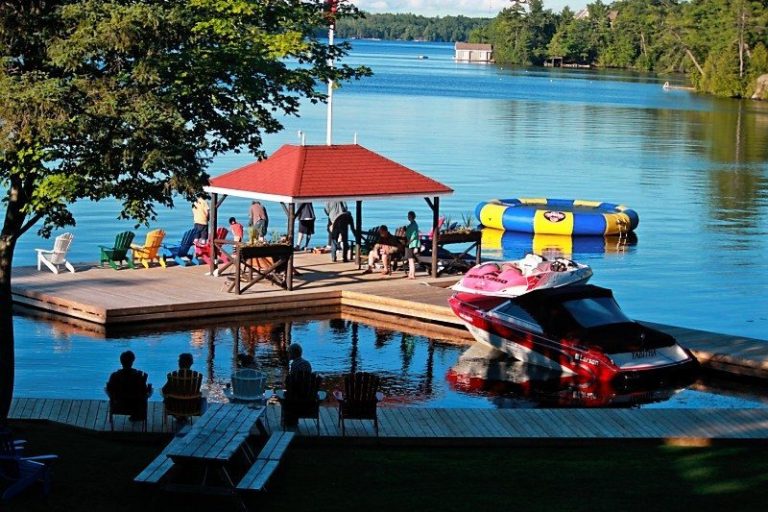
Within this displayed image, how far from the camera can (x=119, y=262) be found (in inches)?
1244

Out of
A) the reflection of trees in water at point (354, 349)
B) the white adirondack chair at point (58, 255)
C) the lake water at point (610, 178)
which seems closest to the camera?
the reflection of trees in water at point (354, 349)

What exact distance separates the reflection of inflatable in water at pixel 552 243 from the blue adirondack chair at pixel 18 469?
2865 cm

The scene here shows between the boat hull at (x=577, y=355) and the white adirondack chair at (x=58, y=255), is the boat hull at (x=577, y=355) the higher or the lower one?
the lower one

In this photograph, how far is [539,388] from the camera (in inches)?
903

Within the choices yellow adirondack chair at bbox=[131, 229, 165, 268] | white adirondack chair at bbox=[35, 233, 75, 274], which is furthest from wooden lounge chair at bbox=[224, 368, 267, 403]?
yellow adirondack chair at bbox=[131, 229, 165, 268]

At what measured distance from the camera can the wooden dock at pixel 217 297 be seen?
26.5 m

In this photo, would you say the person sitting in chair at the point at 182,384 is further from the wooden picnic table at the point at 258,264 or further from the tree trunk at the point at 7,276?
the wooden picnic table at the point at 258,264

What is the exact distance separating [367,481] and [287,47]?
16.0ft

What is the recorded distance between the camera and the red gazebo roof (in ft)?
96.8

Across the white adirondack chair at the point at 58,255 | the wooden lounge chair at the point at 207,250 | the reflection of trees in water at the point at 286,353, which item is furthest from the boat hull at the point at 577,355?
the white adirondack chair at the point at 58,255

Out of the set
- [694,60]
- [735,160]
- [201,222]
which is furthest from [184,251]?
[694,60]

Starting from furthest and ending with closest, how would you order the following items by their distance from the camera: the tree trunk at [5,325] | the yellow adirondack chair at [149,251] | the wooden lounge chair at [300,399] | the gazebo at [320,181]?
the yellow adirondack chair at [149,251]
the gazebo at [320,181]
the wooden lounge chair at [300,399]
the tree trunk at [5,325]

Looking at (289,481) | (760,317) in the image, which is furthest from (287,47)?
(760,317)

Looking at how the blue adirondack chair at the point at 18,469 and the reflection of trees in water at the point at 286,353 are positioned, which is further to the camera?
the reflection of trees in water at the point at 286,353
